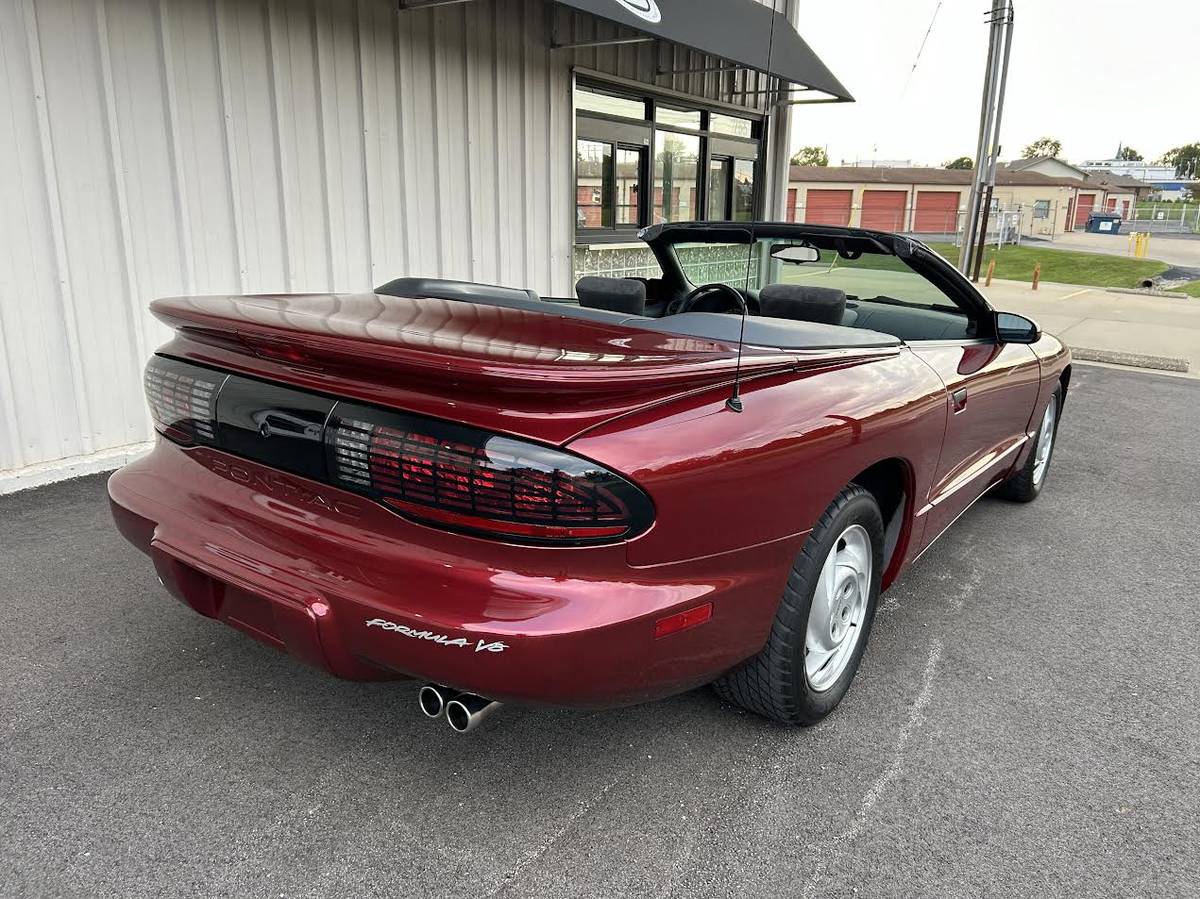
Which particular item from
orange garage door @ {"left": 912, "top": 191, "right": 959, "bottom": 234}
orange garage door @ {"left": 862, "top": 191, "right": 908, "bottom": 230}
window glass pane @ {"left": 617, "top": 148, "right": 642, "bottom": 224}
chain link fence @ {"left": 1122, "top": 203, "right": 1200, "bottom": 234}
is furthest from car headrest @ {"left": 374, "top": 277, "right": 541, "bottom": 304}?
chain link fence @ {"left": 1122, "top": 203, "right": 1200, "bottom": 234}

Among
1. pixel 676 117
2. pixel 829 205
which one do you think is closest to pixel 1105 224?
pixel 829 205

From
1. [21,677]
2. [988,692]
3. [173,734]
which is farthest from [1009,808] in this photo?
[21,677]

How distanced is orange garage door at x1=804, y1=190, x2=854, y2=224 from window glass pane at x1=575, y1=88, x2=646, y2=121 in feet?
161

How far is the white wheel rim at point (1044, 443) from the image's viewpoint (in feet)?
15.8

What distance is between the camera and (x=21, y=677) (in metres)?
2.78

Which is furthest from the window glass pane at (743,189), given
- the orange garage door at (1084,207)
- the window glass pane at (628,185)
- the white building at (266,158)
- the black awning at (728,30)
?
the orange garage door at (1084,207)

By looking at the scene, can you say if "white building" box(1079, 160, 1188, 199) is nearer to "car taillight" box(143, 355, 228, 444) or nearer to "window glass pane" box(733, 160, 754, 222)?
"window glass pane" box(733, 160, 754, 222)

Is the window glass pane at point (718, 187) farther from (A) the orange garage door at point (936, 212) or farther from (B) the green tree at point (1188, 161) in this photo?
(B) the green tree at point (1188, 161)

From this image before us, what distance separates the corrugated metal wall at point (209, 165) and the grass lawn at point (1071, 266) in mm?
17866

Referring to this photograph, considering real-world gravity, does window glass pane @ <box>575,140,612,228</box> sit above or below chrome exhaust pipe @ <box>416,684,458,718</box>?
above

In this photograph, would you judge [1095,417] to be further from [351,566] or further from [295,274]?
[351,566]

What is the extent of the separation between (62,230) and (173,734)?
3386 millimetres

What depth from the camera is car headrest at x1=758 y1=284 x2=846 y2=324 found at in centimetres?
285

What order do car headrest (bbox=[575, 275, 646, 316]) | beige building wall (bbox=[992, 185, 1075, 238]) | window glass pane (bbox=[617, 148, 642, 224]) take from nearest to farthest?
car headrest (bbox=[575, 275, 646, 316]), window glass pane (bbox=[617, 148, 642, 224]), beige building wall (bbox=[992, 185, 1075, 238])
